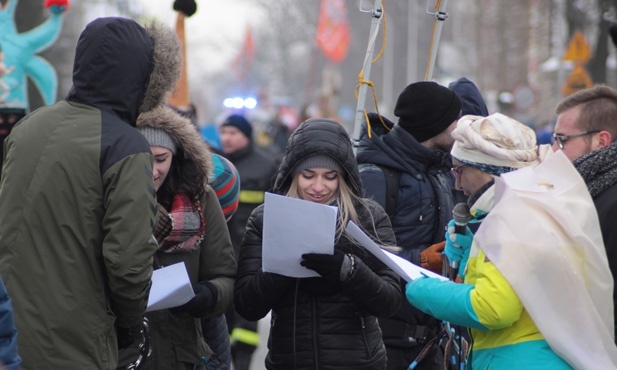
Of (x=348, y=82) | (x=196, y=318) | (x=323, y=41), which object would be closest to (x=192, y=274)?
(x=196, y=318)

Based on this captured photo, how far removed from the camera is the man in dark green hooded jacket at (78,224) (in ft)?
11.8

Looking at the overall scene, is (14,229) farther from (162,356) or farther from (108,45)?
(162,356)

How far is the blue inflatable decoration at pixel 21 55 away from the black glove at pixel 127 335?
4488 millimetres

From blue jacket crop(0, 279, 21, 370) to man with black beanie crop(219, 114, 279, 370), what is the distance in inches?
204

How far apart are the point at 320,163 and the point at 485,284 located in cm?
116

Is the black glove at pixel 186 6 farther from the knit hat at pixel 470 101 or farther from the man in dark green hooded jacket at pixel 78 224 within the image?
the man in dark green hooded jacket at pixel 78 224

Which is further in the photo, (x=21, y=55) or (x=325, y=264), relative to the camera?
(x=21, y=55)

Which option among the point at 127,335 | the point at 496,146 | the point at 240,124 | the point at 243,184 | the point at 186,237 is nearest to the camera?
the point at 127,335

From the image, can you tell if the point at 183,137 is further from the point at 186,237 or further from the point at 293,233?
the point at 293,233

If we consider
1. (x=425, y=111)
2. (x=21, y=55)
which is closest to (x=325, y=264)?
(x=425, y=111)

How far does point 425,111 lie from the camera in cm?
559

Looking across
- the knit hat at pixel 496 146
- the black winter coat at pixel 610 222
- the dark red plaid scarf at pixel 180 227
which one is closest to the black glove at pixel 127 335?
the dark red plaid scarf at pixel 180 227

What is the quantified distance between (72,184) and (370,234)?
1.44 m

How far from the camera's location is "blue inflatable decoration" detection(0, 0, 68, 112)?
8.16 m
